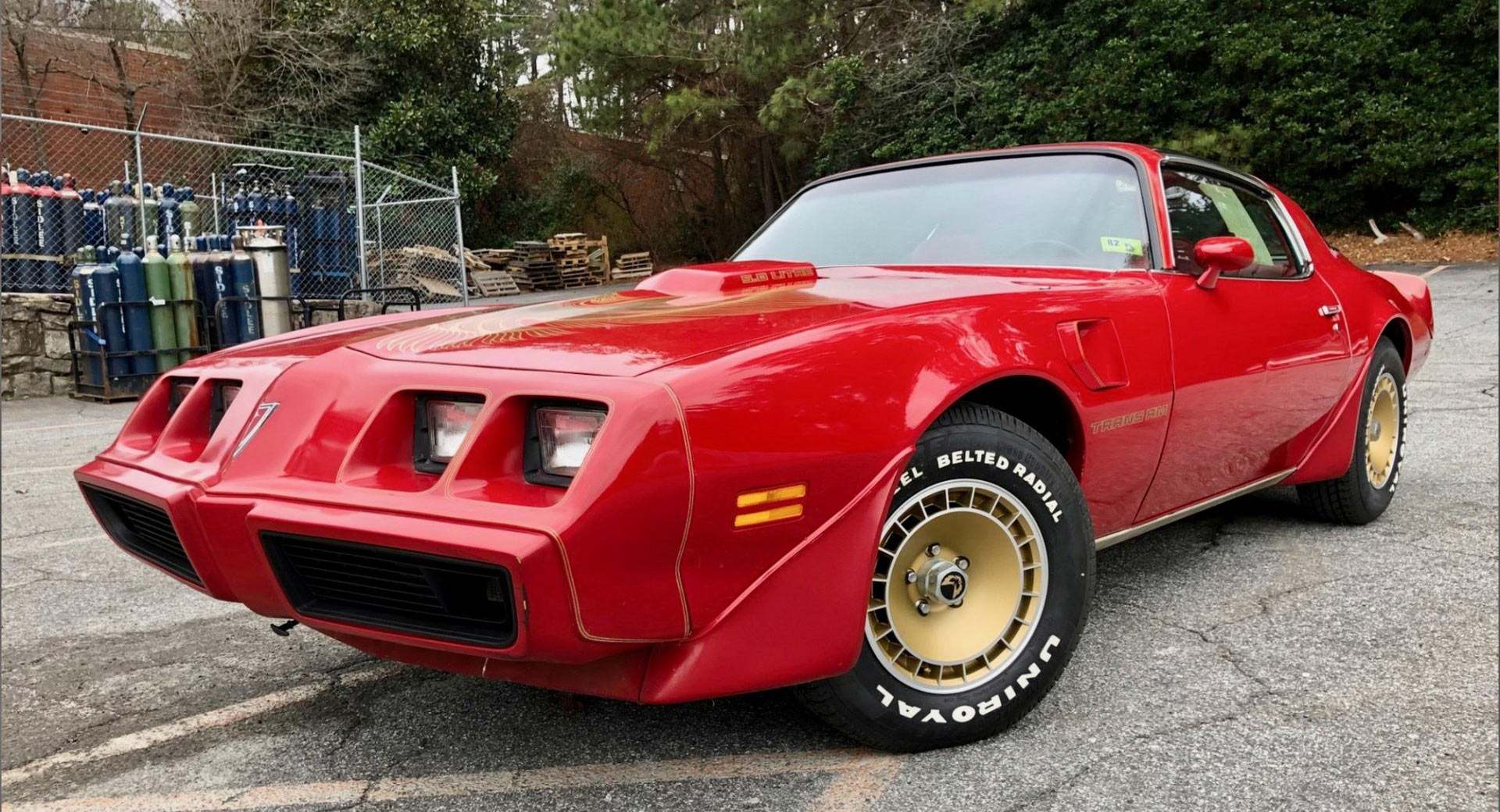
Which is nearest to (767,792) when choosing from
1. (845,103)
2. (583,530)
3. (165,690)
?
(583,530)

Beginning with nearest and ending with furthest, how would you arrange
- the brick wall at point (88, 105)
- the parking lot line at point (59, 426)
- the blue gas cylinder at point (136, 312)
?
the parking lot line at point (59, 426), the blue gas cylinder at point (136, 312), the brick wall at point (88, 105)

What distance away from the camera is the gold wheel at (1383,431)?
394 cm

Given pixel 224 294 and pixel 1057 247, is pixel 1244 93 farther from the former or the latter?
pixel 1057 247

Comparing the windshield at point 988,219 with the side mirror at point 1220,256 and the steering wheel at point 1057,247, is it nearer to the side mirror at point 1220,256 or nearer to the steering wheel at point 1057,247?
the steering wheel at point 1057,247

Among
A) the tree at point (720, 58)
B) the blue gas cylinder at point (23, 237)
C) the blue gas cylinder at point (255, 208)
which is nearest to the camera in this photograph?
the blue gas cylinder at point (23, 237)

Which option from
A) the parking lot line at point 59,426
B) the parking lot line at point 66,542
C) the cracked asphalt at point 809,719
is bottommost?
the parking lot line at point 59,426

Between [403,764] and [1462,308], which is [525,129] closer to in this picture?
[1462,308]

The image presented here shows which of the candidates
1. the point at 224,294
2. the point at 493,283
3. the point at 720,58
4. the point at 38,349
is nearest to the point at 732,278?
the point at 224,294

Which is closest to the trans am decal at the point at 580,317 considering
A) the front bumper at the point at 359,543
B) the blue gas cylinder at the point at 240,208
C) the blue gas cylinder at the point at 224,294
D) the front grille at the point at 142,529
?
the front bumper at the point at 359,543

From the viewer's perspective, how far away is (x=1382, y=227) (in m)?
17.5

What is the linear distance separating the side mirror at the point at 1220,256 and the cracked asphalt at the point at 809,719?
934 millimetres

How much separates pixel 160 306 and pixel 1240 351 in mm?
8902

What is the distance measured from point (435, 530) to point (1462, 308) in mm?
12409

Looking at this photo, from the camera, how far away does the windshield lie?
3033mm
